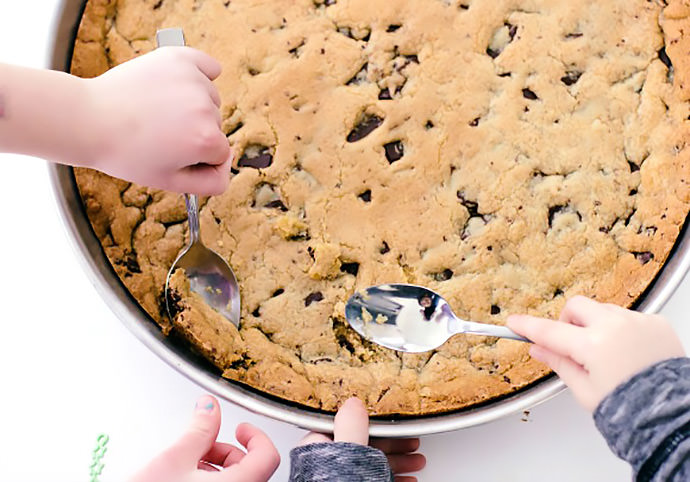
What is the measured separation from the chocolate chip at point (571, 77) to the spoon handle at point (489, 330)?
410 mm

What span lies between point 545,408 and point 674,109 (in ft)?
1.72

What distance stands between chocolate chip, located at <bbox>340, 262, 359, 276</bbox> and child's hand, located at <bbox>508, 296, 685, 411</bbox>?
27 cm

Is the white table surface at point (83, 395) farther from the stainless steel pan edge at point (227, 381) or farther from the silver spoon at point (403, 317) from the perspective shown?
the silver spoon at point (403, 317)

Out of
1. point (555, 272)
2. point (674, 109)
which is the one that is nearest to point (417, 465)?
point (555, 272)

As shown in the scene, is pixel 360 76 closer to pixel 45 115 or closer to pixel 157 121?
pixel 157 121

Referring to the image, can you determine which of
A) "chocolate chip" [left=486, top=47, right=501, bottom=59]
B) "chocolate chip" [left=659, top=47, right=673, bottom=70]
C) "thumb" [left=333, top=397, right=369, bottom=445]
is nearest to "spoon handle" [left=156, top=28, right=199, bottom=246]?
"thumb" [left=333, top=397, right=369, bottom=445]

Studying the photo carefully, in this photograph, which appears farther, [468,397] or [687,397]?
[468,397]

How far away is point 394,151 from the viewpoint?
1.16 meters

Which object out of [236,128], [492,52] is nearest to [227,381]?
[236,128]

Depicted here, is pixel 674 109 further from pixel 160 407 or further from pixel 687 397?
pixel 160 407

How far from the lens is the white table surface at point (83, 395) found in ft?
4.04

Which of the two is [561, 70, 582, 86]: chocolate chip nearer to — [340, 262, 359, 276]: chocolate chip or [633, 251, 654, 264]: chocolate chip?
[633, 251, 654, 264]: chocolate chip

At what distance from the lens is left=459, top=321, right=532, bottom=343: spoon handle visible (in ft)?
3.30

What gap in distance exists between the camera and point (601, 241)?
44.4 inches
